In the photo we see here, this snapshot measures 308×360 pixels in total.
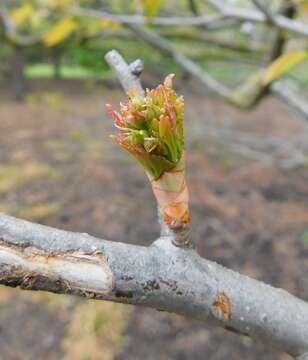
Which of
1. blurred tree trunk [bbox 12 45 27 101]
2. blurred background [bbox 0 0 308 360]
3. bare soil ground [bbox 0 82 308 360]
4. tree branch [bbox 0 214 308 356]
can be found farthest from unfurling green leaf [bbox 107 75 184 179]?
blurred tree trunk [bbox 12 45 27 101]

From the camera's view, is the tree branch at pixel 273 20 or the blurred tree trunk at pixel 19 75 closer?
the tree branch at pixel 273 20

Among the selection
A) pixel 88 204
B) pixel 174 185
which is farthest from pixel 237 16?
pixel 88 204

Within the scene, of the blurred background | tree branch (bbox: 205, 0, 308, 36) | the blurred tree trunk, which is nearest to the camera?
tree branch (bbox: 205, 0, 308, 36)

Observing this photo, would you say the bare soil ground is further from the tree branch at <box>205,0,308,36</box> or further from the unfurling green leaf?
the unfurling green leaf

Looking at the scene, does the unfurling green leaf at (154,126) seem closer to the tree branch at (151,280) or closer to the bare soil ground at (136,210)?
the tree branch at (151,280)

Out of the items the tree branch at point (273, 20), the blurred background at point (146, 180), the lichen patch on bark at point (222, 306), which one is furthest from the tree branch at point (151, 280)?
the tree branch at point (273, 20)

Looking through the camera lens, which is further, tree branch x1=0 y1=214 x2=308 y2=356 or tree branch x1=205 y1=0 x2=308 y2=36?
tree branch x1=205 y1=0 x2=308 y2=36
